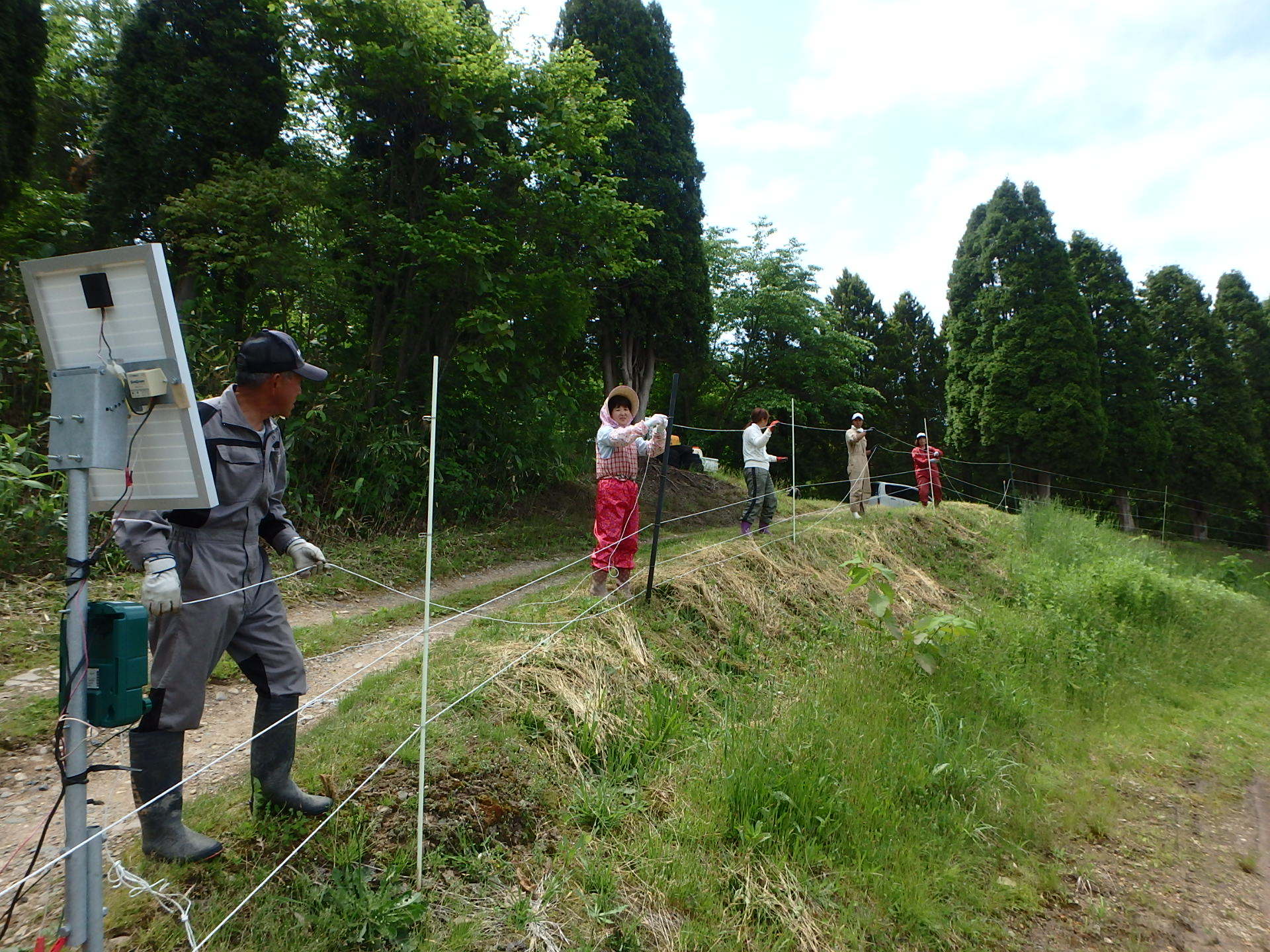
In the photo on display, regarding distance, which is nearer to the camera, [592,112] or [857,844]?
[857,844]

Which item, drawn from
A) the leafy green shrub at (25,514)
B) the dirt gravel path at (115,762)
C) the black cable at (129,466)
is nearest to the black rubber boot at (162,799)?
the dirt gravel path at (115,762)

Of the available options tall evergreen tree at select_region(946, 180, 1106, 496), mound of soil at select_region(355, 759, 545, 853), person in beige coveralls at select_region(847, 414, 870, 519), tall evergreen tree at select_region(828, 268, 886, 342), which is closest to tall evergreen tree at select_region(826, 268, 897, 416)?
tall evergreen tree at select_region(828, 268, 886, 342)

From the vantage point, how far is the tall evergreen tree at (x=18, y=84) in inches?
328

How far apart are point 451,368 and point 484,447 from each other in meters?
1.32

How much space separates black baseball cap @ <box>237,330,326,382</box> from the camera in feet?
9.19

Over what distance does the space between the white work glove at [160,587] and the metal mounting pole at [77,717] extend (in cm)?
23

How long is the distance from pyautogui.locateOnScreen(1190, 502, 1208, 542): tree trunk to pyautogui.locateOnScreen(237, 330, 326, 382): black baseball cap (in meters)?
29.6

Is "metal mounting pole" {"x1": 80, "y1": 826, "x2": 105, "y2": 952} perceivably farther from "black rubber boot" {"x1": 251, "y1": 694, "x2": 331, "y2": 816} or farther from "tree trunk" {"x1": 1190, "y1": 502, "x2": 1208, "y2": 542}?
"tree trunk" {"x1": 1190, "y1": 502, "x2": 1208, "y2": 542}

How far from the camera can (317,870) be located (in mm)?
2887

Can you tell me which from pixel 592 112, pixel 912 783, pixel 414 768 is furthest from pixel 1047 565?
pixel 414 768

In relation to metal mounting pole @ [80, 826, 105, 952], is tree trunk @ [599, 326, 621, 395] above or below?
above

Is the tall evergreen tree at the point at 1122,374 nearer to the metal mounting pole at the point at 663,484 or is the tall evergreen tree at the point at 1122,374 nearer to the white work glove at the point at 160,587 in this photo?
the metal mounting pole at the point at 663,484

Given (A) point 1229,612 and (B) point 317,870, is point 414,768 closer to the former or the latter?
(B) point 317,870

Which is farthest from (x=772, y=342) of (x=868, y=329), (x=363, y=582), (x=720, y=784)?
(x=720, y=784)
